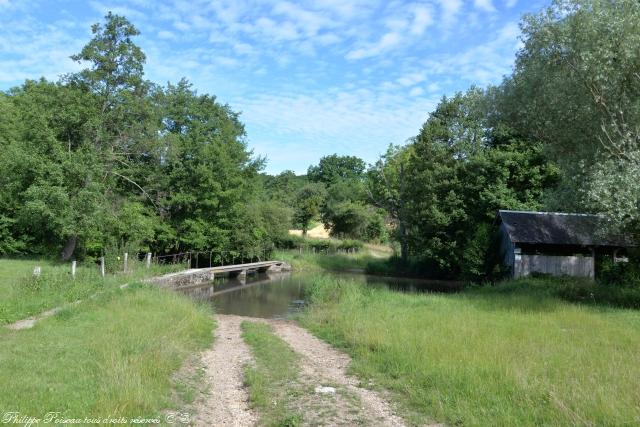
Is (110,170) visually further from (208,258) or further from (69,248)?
(208,258)

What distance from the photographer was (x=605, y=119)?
58.4 feet

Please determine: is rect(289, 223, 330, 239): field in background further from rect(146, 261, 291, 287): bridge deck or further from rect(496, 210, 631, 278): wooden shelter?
rect(496, 210, 631, 278): wooden shelter

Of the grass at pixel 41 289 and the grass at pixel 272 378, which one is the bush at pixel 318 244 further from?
the grass at pixel 272 378

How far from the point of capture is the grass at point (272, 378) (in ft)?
24.1

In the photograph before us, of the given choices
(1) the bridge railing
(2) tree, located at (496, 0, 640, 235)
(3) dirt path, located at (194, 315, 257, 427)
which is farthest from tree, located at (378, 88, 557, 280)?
(3) dirt path, located at (194, 315, 257, 427)

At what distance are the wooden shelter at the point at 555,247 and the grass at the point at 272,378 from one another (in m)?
18.9

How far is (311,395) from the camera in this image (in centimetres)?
837

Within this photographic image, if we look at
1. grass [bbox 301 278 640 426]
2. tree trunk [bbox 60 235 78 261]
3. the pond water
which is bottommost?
the pond water

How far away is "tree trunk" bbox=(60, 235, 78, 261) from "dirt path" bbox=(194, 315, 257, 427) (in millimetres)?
20711

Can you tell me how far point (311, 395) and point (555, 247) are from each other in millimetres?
25204

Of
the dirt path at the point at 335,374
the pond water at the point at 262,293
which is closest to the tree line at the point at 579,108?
the dirt path at the point at 335,374

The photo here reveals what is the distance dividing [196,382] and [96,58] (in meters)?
28.7

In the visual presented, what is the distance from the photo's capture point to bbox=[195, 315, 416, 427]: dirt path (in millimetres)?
7316

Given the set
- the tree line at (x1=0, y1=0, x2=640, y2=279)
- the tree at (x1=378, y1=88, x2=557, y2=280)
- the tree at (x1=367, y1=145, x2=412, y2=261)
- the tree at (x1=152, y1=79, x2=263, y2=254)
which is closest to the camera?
the tree line at (x1=0, y1=0, x2=640, y2=279)
